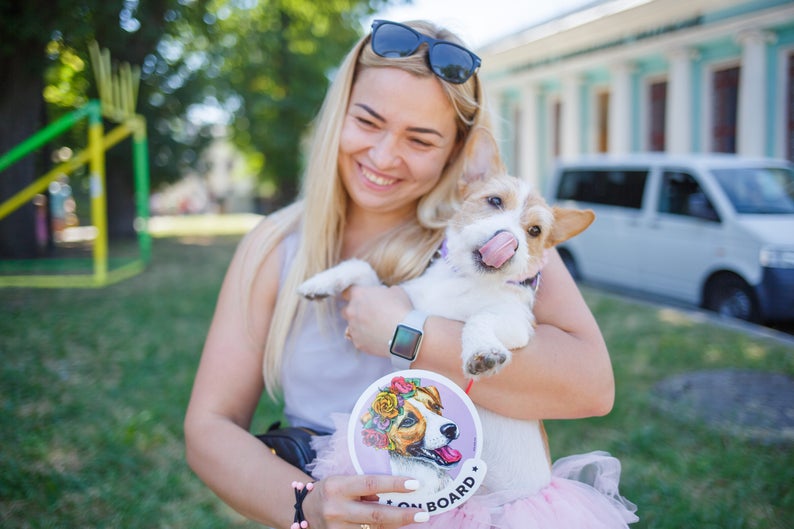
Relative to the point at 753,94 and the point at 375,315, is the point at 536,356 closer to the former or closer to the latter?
the point at 375,315

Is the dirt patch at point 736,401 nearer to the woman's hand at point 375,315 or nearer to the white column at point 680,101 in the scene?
the woman's hand at point 375,315

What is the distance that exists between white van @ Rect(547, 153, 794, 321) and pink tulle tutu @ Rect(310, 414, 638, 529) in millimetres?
6394

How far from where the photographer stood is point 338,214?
6.48ft

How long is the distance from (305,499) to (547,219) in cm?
108

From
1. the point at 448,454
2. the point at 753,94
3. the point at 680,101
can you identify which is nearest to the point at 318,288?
the point at 448,454

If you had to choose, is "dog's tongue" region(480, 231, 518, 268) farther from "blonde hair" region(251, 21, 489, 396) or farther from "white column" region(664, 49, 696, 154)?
"white column" region(664, 49, 696, 154)

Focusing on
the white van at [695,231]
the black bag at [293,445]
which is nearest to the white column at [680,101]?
the white van at [695,231]

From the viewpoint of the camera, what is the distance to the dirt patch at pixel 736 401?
430 centimetres

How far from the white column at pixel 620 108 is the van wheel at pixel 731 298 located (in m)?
10.8

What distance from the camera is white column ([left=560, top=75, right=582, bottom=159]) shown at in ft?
63.6

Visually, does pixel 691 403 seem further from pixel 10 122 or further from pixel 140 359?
pixel 10 122

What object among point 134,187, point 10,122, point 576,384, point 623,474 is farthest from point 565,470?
point 134,187

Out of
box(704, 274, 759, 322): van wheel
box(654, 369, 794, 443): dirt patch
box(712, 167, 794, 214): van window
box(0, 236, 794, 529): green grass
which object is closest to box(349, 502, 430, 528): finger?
box(0, 236, 794, 529): green grass

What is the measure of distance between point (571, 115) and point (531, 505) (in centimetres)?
1954
